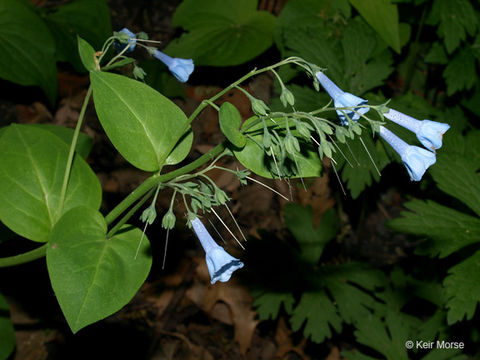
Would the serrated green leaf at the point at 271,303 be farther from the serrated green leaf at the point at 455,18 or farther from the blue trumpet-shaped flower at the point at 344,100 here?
the serrated green leaf at the point at 455,18

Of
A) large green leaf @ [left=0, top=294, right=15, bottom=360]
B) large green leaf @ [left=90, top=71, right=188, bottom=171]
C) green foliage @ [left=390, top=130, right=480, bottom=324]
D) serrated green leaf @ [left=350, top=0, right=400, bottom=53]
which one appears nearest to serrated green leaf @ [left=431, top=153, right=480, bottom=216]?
green foliage @ [left=390, top=130, right=480, bottom=324]

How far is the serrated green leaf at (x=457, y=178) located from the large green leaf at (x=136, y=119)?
2.01 meters

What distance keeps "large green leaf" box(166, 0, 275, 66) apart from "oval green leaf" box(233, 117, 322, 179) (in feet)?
8.93

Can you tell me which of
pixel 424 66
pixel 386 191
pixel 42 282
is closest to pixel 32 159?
pixel 42 282

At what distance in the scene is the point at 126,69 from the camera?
5.03 meters

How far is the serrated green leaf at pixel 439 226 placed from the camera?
3.09 metres

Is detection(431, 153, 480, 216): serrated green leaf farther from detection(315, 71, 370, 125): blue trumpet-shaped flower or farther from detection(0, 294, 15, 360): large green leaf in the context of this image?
detection(0, 294, 15, 360): large green leaf

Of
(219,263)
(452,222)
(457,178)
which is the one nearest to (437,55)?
(457,178)

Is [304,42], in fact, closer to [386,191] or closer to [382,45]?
[382,45]

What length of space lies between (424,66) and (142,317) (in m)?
4.43

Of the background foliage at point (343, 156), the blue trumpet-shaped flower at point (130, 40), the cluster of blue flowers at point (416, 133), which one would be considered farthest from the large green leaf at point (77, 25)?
the cluster of blue flowers at point (416, 133)

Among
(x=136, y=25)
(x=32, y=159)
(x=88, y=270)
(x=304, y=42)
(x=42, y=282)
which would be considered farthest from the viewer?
(x=136, y=25)

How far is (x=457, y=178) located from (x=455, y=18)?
5.41 feet

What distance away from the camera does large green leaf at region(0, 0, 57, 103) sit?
13.3 feet
